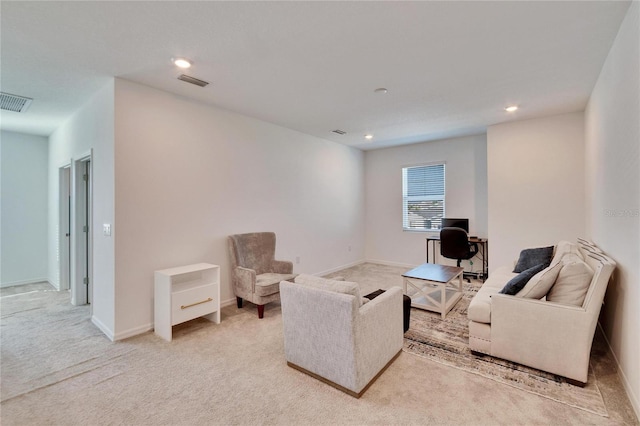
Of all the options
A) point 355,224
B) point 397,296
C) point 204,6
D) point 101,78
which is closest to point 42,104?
point 101,78

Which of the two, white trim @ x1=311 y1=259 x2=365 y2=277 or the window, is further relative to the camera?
the window

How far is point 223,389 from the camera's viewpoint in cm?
217

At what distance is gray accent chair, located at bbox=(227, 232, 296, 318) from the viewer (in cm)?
355

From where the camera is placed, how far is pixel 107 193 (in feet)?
10.1

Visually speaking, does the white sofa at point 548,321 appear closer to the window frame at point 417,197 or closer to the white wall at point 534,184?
the white wall at point 534,184

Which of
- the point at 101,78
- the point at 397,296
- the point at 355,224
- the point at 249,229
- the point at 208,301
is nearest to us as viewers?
the point at 397,296

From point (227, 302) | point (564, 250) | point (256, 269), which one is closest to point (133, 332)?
point (227, 302)

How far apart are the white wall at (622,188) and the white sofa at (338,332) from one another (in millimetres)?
1594

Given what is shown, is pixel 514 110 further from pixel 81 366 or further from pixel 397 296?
pixel 81 366

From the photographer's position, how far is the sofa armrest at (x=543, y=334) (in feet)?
7.01

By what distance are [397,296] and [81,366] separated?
9.05ft

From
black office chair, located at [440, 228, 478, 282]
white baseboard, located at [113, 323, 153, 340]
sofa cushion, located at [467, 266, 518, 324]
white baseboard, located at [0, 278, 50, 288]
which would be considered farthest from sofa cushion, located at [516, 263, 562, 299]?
white baseboard, located at [0, 278, 50, 288]

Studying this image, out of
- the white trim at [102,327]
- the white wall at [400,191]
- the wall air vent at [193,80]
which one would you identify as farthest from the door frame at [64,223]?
the white wall at [400,191]

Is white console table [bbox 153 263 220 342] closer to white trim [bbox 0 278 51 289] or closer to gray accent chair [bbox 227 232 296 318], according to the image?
gray accent chair [bbox 227 232 296 318]
